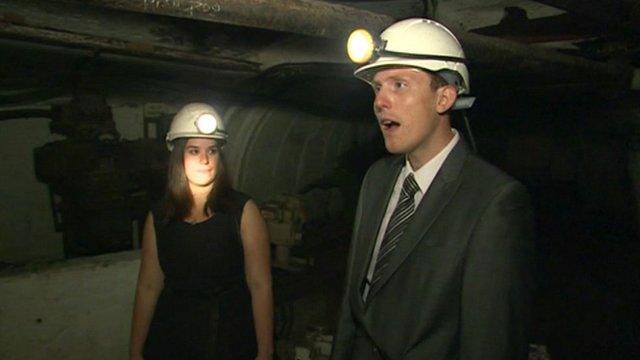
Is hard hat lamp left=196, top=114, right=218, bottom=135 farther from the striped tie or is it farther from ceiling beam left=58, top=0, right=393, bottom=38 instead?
the striped tie

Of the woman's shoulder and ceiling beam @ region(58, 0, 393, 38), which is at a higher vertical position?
ceiling beam @ region(58, 0, 393, 38)

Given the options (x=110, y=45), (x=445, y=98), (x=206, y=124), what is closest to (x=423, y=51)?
(x=445, y=98)

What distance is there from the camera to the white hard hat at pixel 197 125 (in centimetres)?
296

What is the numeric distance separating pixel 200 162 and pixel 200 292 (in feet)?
2.79

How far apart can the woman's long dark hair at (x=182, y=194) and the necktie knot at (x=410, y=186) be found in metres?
1.24

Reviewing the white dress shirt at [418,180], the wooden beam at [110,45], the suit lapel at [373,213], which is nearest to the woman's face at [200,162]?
the wooden beam at [110,45]

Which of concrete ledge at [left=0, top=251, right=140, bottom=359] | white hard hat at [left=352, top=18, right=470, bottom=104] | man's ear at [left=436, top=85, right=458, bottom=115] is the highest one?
white hard hat at [left=352, top=18, right=470, bottom=104]

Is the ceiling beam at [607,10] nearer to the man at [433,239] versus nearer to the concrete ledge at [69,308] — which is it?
the man at [433,239]

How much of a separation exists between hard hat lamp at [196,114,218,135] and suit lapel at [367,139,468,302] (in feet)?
5.44

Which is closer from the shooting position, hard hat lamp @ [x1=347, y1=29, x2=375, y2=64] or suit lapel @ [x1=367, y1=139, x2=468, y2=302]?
suit lapel @ [x1=367, y1=139, x2=468, y2=302]

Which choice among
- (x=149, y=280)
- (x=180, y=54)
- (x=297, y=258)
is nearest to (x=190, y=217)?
(x=149, y=280)

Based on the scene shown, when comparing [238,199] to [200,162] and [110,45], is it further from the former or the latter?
[110,45]

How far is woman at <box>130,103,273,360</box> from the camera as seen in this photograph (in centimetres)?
273

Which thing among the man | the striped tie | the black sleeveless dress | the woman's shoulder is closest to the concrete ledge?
the black sleeveless dress
